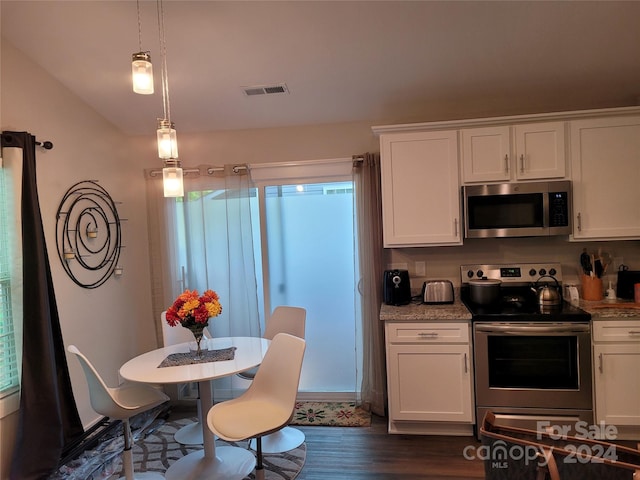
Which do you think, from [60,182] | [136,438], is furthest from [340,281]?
[60,182]

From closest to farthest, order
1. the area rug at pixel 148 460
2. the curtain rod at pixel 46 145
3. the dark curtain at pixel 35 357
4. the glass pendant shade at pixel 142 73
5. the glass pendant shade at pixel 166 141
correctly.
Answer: the glass pendant shade at pixel 142 73
the glass pendant shade at pixel 166 141
the dark curtain at pixel 35 357
the area rug at pixel 148 460
the curtain rod at pixel 46 145

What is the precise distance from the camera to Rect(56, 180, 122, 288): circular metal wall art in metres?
3.01

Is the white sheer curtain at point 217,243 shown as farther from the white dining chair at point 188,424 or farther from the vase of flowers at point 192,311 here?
the vase of flowers at point 192,311

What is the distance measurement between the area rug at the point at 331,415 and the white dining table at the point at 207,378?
629 mm

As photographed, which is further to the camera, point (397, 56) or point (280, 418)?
point (397, 56)

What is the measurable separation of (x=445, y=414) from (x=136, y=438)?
7.42 feet

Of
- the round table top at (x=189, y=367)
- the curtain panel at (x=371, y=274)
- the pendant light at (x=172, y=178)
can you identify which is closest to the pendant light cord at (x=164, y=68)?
the pendant light at (x=172, y=178)

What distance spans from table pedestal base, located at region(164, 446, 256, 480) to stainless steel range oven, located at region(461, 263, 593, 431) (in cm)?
159

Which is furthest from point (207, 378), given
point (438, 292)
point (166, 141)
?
point (438, 292)

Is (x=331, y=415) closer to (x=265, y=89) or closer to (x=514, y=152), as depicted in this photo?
(x=514, y=152)

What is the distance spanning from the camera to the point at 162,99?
3.26 m

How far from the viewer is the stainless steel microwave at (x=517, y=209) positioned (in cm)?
298

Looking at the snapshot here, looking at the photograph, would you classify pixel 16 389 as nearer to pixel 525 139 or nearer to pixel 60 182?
pixel 60 182

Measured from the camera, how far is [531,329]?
2764 mm
